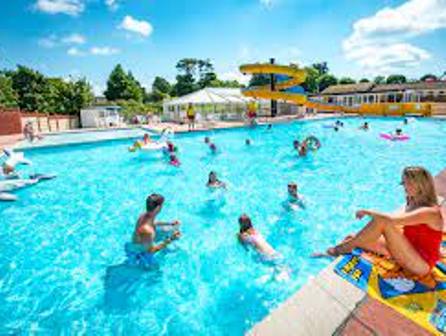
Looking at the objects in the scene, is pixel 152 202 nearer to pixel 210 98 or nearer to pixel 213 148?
pixel 213 148

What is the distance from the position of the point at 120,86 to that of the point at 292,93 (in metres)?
33.8

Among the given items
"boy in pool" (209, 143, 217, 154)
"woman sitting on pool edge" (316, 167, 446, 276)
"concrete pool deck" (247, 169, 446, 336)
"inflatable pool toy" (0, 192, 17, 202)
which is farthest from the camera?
"boy in pool" (209, 143, 217, 154)

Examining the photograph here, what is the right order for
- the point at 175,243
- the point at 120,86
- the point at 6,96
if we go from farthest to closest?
the point at 120,86
the point at 6,96
the point at 175,243

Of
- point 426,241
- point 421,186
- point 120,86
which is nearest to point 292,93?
point 421,186

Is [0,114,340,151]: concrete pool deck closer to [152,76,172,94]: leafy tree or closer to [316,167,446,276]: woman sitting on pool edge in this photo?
[316,167,446,276]: woman sitting on pool edge

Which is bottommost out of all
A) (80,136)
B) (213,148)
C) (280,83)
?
(213,148)

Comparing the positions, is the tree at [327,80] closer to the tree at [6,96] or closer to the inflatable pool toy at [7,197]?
the tree at [6,96]

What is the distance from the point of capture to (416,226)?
2.56 metres

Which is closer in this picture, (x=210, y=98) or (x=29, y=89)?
(x=210, y=98)

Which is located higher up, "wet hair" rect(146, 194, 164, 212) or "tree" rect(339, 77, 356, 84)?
"tree" rect(339, 77, 356, 84)

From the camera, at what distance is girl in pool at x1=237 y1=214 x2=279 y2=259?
167 inches

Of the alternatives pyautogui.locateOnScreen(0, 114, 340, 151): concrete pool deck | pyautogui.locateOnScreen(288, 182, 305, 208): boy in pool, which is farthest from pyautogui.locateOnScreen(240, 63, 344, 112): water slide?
pyautogui.locateOnScreen(288, 182, 305, 208): boy in pool

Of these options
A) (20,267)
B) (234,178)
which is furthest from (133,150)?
(20,267)

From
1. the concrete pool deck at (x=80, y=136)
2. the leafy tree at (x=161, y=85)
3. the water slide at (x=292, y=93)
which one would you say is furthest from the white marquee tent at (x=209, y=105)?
the leafy tree at (x=161, y=85)
